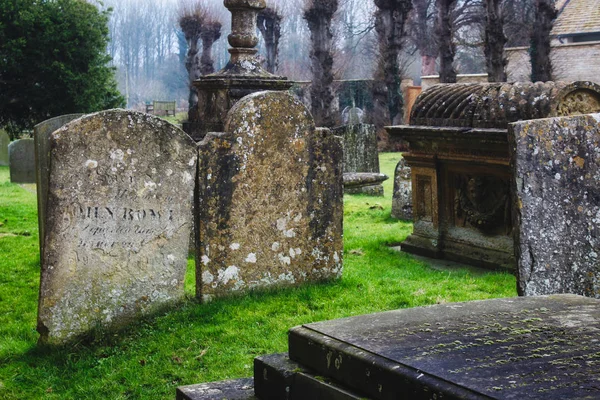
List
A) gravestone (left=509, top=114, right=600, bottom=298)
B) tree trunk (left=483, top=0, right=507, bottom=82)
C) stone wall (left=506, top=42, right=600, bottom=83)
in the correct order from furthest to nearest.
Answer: stone wall (left=506, top=42, right=600, bottom=83), tree trunk (left=483, top=0, right=507, bottom=82), gravestone (left=509, top=114, right=600, bottom=298)

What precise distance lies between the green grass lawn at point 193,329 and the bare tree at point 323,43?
845 inches

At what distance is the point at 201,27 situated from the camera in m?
37.2

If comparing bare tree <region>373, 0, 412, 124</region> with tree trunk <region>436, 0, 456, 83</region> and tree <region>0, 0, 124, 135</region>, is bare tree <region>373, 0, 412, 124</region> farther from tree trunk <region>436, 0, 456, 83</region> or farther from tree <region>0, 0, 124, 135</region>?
tree <region>0, 0, 124, 135</region>

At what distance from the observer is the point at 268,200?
7.21 meters

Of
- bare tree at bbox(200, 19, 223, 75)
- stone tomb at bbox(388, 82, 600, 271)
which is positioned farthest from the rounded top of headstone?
bare tree at bbox(200, 19, 223, 75)

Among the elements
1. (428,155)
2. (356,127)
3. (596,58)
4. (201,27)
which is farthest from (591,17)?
(428,155)

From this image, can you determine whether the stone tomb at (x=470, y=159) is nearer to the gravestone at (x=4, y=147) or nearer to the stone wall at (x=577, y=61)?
the gravestone at (x=4, y=147)

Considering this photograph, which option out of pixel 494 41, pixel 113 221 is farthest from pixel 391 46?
pixel 113 221

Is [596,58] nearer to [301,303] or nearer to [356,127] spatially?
[356,127]

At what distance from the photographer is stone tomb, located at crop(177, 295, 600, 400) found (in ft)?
9.91

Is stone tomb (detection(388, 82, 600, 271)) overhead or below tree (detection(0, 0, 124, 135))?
below

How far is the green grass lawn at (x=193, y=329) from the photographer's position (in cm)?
542

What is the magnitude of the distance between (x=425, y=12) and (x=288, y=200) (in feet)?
160

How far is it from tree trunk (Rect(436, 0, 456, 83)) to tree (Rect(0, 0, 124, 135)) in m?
11.1
